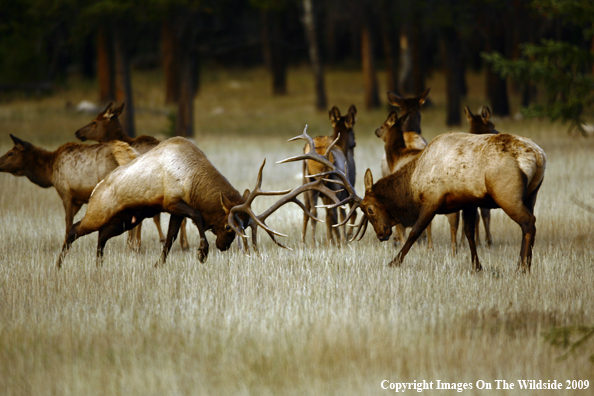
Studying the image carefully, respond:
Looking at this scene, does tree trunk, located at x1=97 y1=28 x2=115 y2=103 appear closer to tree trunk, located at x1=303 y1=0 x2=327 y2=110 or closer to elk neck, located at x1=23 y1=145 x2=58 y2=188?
tree trunk, located at x1=303 y1=0 x2=327 y2=110

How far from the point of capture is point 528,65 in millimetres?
17359

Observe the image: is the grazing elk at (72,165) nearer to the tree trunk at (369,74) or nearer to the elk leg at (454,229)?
the elk leg at (454,229)

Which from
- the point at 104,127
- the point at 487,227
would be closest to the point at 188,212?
the point at 104,127

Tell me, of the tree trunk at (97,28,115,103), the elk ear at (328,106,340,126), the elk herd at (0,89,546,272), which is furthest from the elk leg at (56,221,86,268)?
the tree trunk at (97,28,115,103)

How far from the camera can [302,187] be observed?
318 inches

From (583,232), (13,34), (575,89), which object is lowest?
(583,232)

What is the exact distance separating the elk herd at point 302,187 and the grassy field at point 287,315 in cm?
39

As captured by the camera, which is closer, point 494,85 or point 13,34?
point 13,34

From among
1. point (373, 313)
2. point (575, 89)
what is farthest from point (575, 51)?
point (373, 313)

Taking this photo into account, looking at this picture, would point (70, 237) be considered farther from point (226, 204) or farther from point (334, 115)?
point (334, 115)

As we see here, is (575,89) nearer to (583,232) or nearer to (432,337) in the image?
(583,232)

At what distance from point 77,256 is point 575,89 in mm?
12792

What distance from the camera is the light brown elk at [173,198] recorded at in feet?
25.3

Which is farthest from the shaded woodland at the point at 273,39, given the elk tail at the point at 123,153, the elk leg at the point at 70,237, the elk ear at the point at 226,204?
the elk leg at the point at 70,237
